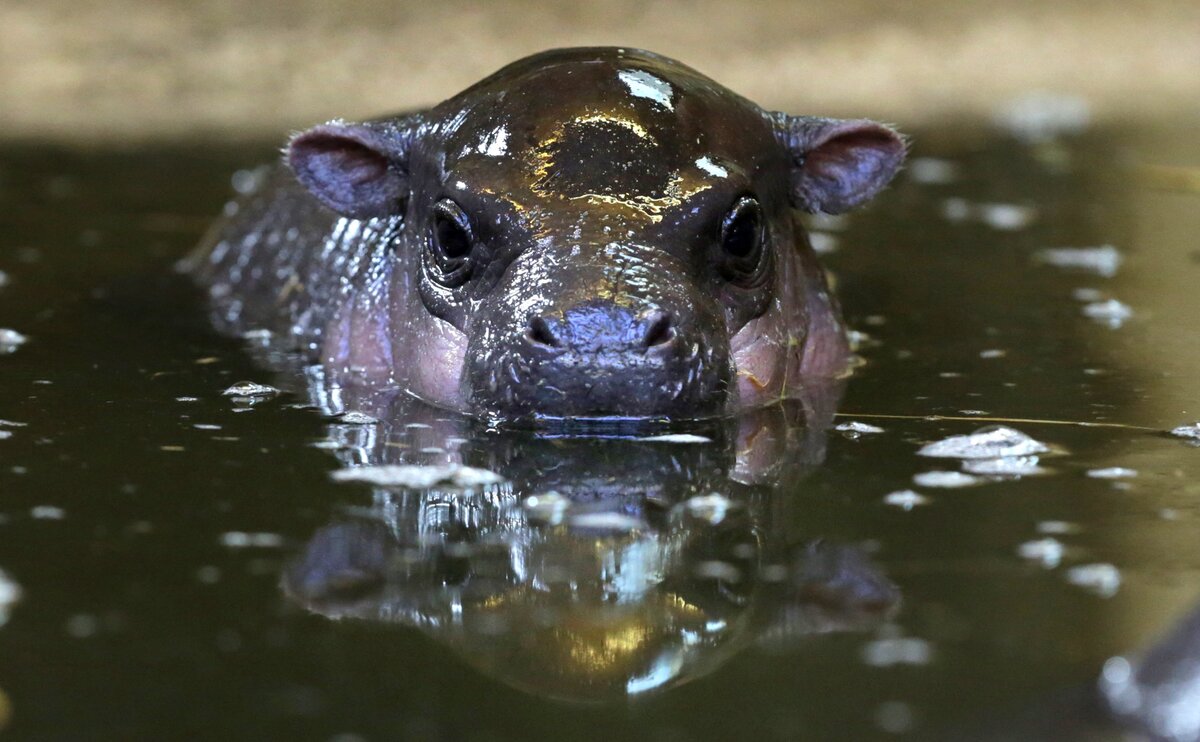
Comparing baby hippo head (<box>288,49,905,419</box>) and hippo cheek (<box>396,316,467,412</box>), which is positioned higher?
baby hippo head (<box>288,49,905,419</box>)

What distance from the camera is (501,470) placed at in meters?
4.68

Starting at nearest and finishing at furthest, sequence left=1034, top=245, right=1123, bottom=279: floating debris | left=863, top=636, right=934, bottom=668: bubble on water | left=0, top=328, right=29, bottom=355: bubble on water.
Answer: left=863, top=636, right=934, bottom=668: bubble on water, left=0, top=328, right=29, bottom=355: bubble on water, left=1034, top=245, right=1123, bottom=279: floating debris

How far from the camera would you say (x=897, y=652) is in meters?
3.33

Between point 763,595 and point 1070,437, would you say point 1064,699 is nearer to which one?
point 763,595

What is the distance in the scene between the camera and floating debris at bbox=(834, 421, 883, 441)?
523 cm

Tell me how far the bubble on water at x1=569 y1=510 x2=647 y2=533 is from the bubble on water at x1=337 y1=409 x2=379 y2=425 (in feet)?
4.11

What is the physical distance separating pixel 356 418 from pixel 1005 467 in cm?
189

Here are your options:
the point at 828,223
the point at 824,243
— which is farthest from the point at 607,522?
the point at 828,223

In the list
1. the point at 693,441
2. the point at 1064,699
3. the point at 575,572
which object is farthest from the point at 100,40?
the point at 1064,699

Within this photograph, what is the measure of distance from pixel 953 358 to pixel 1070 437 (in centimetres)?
145

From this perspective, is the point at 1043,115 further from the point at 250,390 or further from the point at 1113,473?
the point at 1113,473

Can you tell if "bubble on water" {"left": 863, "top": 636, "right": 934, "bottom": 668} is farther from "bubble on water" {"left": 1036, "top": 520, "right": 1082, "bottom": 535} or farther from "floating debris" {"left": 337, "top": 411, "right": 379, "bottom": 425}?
"floating debris" {"left": 337, "top": 411, "right": 379, "bottom": 425}

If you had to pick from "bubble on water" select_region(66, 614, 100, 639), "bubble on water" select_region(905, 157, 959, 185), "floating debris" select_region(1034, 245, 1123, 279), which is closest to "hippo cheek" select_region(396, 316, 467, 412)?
"bubble on water" select_region(66, 614, 100, 639)

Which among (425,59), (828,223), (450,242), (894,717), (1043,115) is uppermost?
(425,59)
